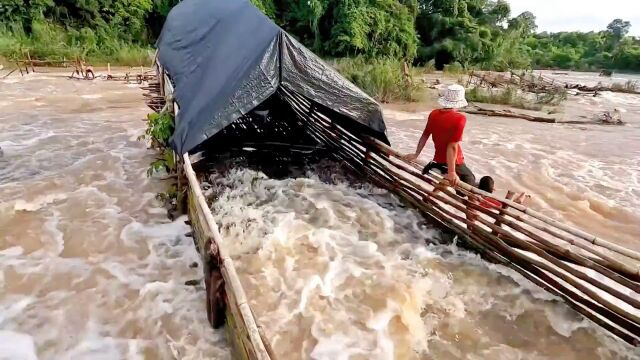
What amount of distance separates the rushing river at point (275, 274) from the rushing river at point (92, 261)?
0.04 feet

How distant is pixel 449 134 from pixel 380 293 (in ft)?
4.64

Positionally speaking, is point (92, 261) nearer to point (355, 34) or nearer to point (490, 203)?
point (490, 203)

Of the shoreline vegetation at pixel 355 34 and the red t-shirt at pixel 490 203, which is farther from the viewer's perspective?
the shoreline vegetation at pixel 355 34

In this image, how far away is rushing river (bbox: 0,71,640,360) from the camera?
2572mm

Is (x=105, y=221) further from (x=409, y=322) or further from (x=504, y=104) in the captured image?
(x=504, y=104)

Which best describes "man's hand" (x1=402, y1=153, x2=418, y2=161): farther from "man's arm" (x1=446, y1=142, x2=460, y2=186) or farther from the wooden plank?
the wooden plank

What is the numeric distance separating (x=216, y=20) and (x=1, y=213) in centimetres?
301

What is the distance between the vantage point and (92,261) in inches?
134

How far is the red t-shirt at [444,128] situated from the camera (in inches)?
136

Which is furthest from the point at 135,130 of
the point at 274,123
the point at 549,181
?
the point at 549,181

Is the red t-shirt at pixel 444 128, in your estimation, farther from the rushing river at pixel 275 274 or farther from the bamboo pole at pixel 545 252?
the rushing river at pixel 275 274

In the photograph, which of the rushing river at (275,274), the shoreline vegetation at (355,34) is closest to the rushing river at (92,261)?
the rushing river at (275,274)

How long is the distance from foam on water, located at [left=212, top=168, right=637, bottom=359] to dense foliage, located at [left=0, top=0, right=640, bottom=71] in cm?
1468

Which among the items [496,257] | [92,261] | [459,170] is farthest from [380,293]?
[92,261]
